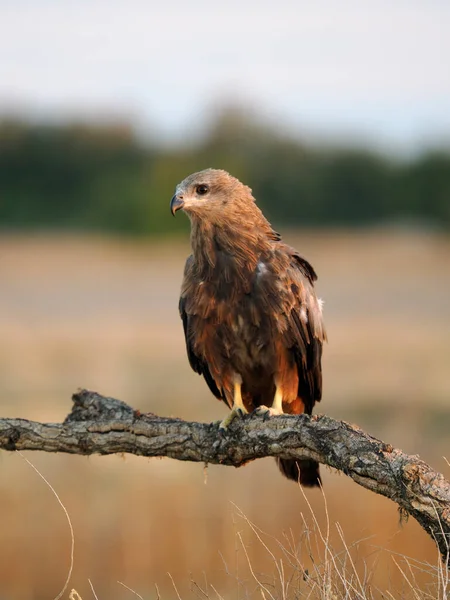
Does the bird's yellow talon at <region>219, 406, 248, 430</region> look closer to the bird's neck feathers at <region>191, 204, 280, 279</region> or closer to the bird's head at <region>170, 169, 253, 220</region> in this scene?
the bird's neck feathers at <region>191, 204, 280, 279</region>

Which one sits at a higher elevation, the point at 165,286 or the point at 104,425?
the point at 165,286

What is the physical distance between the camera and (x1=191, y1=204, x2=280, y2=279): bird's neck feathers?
18.7ft

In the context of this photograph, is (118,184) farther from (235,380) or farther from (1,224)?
(235,380)

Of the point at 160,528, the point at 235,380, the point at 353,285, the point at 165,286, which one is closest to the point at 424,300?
the point at 353,285

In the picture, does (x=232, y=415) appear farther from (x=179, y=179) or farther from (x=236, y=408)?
(x=179, y=179)

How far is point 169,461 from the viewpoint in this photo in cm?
1329

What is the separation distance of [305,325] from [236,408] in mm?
600

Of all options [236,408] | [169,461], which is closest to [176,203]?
[236,408]

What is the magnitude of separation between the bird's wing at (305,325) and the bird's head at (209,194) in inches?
17.8

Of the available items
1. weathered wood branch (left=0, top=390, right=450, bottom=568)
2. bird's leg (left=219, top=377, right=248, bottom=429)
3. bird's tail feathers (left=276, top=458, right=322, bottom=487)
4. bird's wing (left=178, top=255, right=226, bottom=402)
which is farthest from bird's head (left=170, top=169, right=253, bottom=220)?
bird's tail feathers (left=276, top=458, right=322, bottom=487)

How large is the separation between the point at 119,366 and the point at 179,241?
2135 cm

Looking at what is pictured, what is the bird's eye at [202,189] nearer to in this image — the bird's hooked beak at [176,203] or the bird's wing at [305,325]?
the bird's hooked beak at [176,203]

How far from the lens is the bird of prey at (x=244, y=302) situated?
564 centimetres

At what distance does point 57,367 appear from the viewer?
1950 cm
